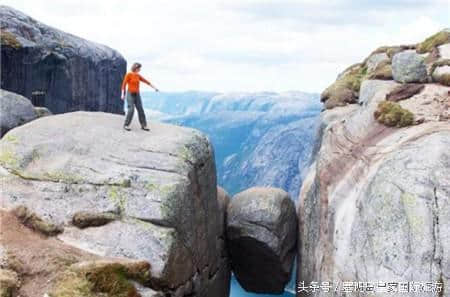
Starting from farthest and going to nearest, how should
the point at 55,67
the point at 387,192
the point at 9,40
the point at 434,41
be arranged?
1. the point at 55,67
2. the point at 9,40
3. the point at 434,41
4. the point at 387,192

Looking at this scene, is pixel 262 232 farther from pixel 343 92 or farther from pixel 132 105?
pixel 343 92

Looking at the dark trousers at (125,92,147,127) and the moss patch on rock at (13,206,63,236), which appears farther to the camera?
the dark trousers at (125,92,147,127)

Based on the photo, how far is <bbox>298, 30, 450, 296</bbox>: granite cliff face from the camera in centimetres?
1530

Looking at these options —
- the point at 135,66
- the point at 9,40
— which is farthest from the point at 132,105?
the point at 9,40

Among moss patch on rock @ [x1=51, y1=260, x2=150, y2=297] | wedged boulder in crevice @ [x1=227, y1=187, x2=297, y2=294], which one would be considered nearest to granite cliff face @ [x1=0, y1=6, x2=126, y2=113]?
wedged boulder in crevice @ [x1=227, y1=187, x2=297, y2=294]

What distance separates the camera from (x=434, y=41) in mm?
32281

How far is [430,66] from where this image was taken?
26.9 m

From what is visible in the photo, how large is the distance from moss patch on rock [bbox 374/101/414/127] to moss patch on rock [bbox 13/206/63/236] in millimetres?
12654

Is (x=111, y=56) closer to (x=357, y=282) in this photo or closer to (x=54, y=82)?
(x=54, y=82)

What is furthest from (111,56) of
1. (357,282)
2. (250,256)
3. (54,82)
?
(357,282)

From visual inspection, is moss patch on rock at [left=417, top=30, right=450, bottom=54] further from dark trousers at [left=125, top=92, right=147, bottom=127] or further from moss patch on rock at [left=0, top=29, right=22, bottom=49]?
moss patch on rock at [left=0, top=29, right=22, bottom=49]

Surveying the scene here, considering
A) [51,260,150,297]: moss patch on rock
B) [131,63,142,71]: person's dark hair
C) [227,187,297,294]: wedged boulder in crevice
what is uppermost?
[131,63,142,71]: person's dark hair

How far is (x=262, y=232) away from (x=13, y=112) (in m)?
13.5

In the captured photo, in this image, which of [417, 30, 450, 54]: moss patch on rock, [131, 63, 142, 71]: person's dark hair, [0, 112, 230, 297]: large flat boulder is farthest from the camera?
[417, 30, 450, 54]: moss patch on rock
